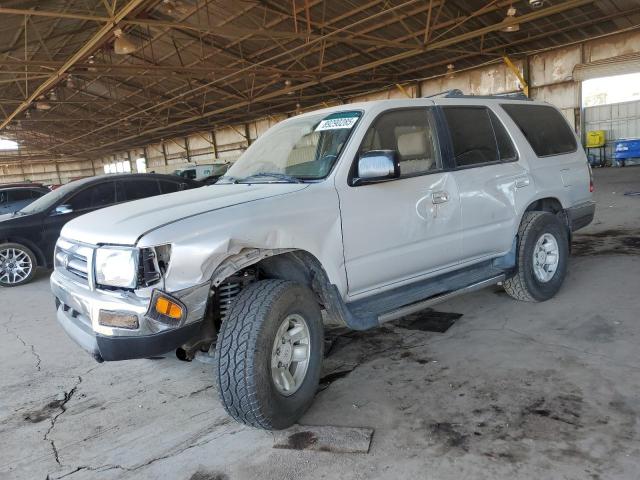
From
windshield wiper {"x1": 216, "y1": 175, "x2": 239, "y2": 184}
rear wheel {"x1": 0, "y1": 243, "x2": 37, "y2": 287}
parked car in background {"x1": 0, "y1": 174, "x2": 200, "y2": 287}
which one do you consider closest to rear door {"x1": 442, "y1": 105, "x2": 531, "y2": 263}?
windshield wiper {"x1": 216, "y1": 175, "x2": 239, "y2": 184}

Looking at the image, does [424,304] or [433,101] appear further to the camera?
[433,101]

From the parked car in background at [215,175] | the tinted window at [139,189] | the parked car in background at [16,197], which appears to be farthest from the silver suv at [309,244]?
the parked car in background at [16,197]

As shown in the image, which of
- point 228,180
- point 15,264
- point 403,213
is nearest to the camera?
point 403,213

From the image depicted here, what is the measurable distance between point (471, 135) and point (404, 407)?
7.47 feet

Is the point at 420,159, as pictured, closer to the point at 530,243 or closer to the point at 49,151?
the point at 530,243

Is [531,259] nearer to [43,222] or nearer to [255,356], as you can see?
[255,356]

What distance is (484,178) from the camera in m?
3.93

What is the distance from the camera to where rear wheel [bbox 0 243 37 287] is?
757cm

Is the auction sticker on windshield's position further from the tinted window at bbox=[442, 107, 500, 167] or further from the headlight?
the headlight

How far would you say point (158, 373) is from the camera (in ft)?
12.5

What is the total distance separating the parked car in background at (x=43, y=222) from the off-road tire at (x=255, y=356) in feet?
A: 20.2

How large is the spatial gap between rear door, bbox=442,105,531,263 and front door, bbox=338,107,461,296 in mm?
156

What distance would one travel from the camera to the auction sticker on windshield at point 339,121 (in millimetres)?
3407

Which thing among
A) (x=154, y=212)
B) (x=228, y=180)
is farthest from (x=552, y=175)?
(x=154, y=212)
